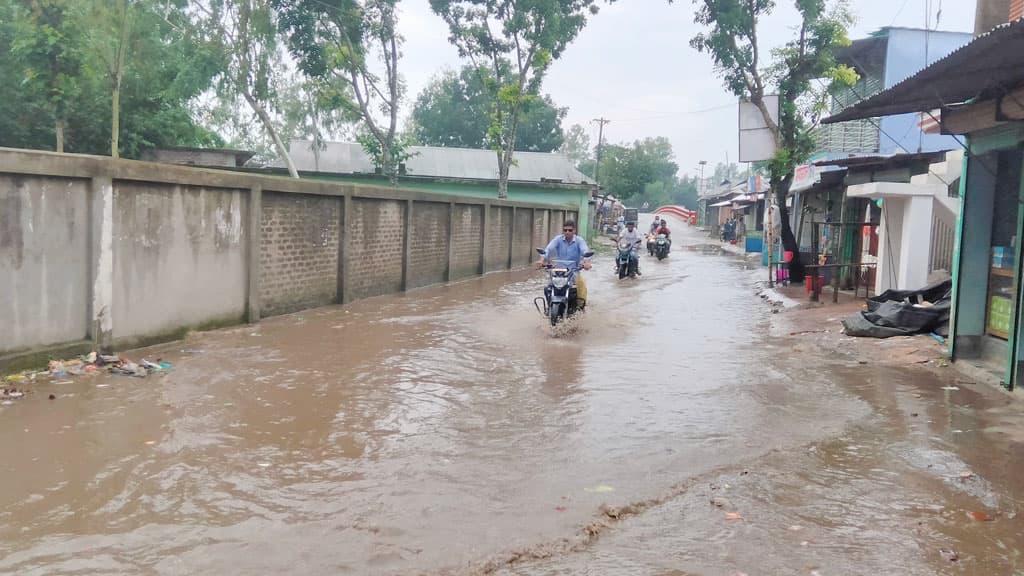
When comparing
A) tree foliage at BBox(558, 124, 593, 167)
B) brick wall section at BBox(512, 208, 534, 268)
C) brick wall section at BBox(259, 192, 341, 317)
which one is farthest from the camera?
tree foliage at BBox(558, 124, 593, 167)

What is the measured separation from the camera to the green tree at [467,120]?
57250 mm

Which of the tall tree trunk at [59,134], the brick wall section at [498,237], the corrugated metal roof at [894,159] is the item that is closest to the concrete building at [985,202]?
the corrugated metal roof at [894,159]

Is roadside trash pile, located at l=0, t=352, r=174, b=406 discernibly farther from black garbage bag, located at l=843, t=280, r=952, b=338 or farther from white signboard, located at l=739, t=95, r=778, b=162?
white signboard, located at l=739, t=95, r=778, b=162

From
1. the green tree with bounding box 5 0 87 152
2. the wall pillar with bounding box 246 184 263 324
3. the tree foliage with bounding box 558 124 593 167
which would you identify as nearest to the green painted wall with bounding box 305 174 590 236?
the green tree with bounding box 5 0 87 152

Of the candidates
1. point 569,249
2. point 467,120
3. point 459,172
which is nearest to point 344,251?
point 569,249

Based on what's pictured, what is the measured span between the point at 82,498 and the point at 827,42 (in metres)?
20.1

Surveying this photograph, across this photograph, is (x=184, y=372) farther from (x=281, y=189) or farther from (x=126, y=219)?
(x=281, y=189)

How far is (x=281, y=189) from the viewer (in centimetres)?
1232

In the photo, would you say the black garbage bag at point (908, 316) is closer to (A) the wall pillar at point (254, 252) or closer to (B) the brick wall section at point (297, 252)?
(B) the brick wall section at point (297, 252)

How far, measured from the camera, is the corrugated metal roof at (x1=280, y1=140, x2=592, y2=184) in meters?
38.9

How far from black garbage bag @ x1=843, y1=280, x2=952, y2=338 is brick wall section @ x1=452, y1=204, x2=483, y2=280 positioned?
11236 mm

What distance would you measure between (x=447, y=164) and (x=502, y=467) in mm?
35128

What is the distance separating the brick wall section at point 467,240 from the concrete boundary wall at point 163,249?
3.90 meters

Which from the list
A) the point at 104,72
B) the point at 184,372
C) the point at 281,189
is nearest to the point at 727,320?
the point at 281,189
